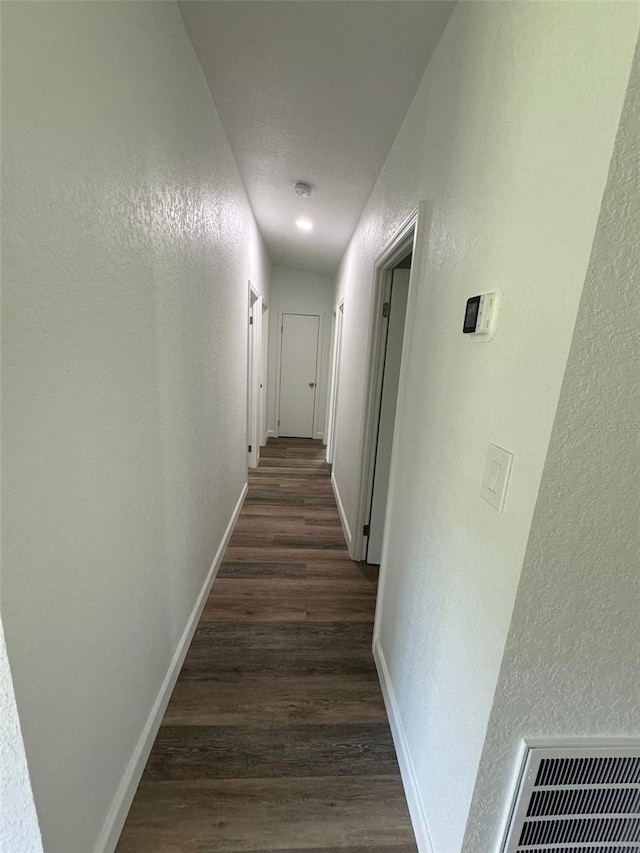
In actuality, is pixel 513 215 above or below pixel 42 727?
above

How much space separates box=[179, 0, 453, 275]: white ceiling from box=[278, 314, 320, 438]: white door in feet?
9.57

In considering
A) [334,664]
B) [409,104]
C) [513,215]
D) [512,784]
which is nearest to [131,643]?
[334,664]

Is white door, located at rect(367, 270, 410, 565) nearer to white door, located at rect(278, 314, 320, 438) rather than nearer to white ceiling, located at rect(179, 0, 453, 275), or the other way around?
white ceiling, located at rect(179, 0, 453, 275)

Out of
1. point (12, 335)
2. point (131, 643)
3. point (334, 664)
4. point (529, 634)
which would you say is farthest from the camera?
point (334, 664)

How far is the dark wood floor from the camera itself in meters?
1.03

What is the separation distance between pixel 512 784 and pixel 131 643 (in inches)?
42.9

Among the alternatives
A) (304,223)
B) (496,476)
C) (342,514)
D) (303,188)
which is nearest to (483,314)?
(496,476)

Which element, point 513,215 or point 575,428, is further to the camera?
point 513,215

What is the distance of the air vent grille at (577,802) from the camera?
0.78 m

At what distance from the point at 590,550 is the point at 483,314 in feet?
1.80

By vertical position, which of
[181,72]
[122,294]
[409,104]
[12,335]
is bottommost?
[12,335]

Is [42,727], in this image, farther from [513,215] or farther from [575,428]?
[513,215]

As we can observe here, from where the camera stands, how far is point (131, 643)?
3.50ft

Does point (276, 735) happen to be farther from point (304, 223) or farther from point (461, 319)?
point (304, 223)
